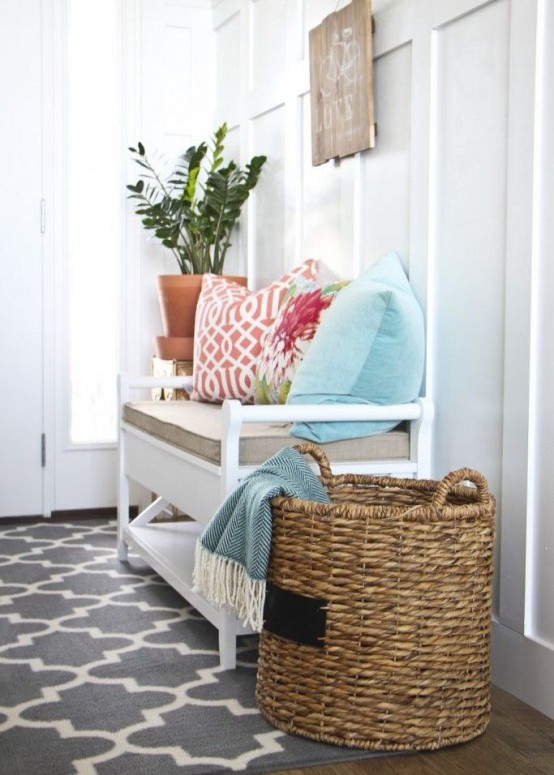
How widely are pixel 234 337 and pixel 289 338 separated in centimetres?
46

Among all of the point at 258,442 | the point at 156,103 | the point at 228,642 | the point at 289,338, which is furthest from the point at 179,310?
the point at 228,642

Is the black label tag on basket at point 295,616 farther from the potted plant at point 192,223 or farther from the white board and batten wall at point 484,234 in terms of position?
the potted plant at point 192,223

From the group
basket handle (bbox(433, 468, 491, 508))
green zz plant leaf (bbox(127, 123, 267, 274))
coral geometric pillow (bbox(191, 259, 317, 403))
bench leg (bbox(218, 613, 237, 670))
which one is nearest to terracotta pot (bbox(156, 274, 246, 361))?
green zz plant leaf (bbox(127, 123, 267, 274))

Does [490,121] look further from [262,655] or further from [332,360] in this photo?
[262,655]

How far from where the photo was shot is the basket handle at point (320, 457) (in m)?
2.08

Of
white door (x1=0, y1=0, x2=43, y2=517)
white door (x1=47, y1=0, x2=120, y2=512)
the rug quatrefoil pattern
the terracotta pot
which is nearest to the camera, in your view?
the rug quatrefoil pattern

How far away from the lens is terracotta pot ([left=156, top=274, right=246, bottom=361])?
146 inches

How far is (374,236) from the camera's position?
280 cm

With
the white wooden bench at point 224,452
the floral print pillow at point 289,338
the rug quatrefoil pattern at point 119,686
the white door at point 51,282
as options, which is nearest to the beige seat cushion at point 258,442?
the white wooden bench at point 224,452

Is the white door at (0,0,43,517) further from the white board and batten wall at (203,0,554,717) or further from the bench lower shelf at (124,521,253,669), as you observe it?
the white board and batten wall at (203,0,554,717)

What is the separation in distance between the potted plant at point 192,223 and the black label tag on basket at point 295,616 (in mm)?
1850

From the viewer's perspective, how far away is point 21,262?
3979 mm

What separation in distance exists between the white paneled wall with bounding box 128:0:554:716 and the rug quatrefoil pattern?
0.58m

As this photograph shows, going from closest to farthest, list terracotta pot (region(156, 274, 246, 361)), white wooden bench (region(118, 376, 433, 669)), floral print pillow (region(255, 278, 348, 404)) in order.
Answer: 1. white wooden bench (region(118, 376, 433, 669))
2. floral print pillow (region(255, 278, 348, 404))
3. terracotta pot (region(156, 274, 246, 361))
